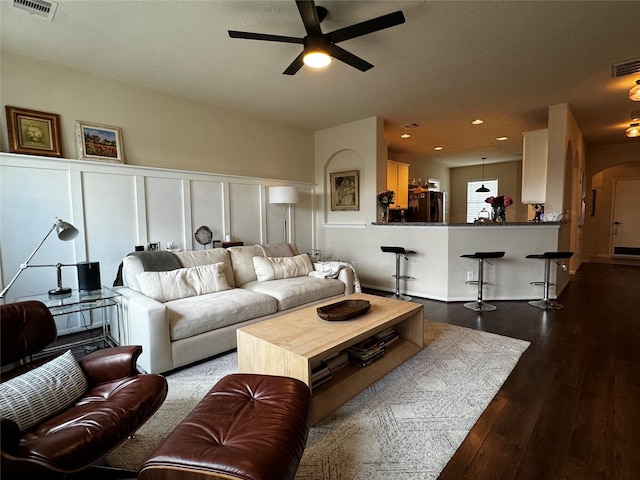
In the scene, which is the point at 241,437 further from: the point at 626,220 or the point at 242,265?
the point at 626,220

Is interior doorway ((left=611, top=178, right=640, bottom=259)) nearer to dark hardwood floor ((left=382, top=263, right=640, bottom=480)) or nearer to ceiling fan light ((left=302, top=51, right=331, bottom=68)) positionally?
dark hardwood floor ((left=382, top=263, right=640, bottom=480))

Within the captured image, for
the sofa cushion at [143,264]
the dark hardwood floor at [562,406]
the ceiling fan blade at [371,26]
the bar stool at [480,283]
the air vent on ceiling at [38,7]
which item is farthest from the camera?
the bar stool at [480,283]

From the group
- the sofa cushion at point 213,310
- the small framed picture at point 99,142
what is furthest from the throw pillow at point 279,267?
the small framed picture at point 99,142

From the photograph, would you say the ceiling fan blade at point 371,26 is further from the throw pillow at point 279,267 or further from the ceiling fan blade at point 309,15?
the throw pillow at point 279,267

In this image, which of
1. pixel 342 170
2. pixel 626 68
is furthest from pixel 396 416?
pixel 342 170

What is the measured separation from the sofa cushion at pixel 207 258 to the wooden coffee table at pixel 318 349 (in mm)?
1436

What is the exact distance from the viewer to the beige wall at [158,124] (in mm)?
3078

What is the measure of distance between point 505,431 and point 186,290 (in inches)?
106

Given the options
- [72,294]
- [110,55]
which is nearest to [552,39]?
[110,55]

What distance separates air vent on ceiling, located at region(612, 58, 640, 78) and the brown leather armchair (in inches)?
193

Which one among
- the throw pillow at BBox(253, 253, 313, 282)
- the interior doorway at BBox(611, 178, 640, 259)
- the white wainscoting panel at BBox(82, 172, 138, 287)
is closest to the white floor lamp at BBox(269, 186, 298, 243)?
the throw pillow at BBox(253, 253, 313, 282)

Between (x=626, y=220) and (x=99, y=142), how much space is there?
10894mm

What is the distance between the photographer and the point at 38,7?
7.60ft

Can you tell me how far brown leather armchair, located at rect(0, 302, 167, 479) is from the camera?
1.05 metres
